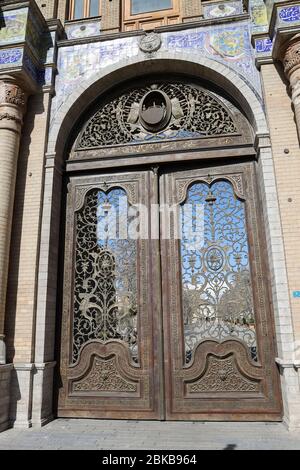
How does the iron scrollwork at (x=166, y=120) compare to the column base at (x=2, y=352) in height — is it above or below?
above

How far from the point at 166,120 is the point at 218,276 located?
2774mm

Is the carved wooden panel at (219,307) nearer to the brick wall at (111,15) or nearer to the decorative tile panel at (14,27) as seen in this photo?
the brick wall at (111,15)

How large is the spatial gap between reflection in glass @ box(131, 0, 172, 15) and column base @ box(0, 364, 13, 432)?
660 centimetres

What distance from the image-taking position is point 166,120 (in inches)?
250

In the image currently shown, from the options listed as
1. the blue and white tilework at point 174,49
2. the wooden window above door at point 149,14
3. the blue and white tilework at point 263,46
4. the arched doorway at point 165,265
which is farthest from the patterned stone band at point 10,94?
the blue and white tilework at point 263,46

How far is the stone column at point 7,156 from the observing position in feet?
17.5

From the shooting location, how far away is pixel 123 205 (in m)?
6.18

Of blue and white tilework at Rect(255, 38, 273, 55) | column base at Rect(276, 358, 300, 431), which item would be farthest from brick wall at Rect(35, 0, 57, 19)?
column base at Rect(276, 358, 300, 431)

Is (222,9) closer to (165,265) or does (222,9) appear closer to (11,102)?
(11,102)

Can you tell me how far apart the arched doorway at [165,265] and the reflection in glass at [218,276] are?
1cm

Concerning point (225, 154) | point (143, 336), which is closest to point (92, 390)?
point (143, 336)
